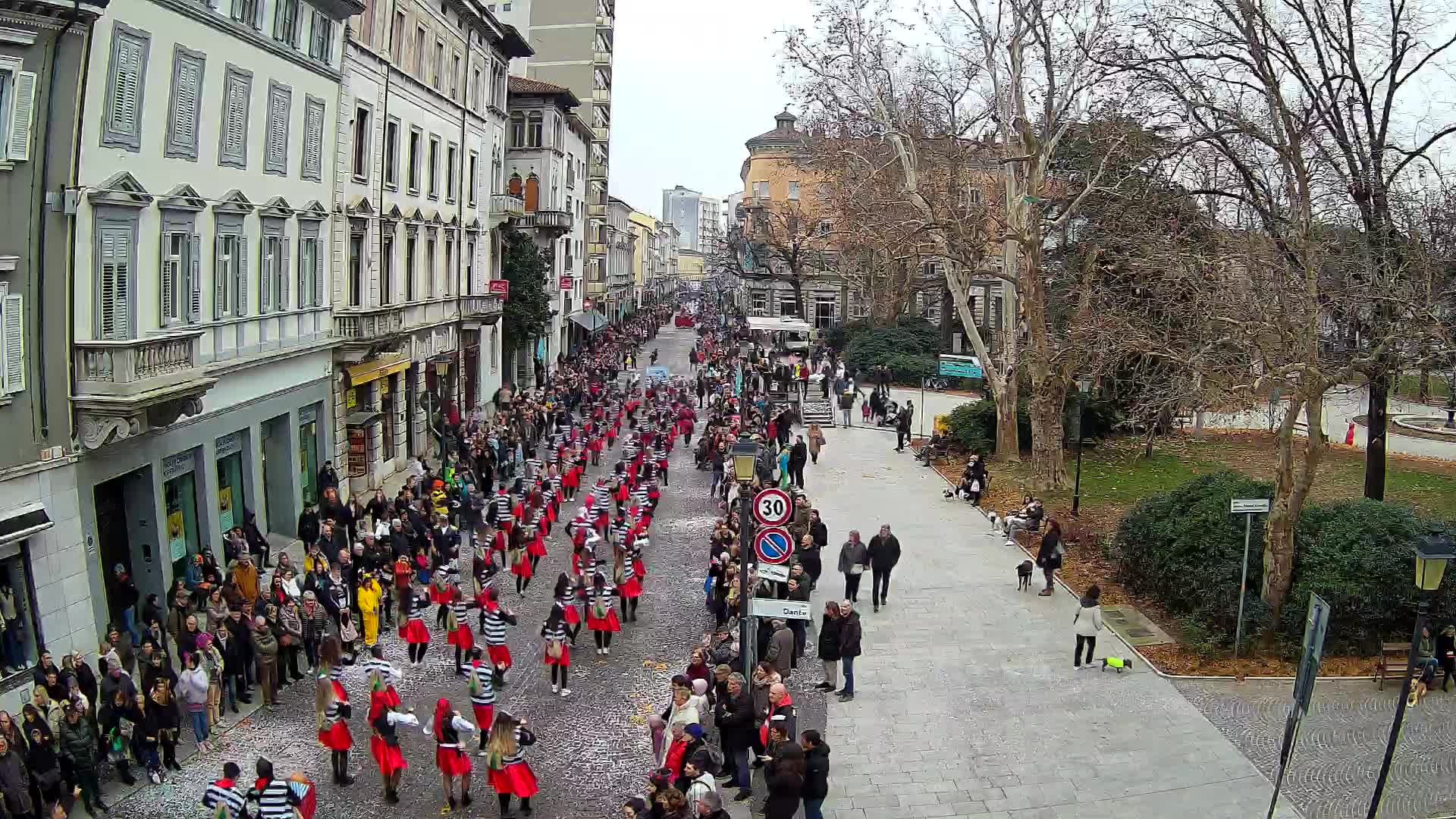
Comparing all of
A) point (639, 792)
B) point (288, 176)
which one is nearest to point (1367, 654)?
point (639, 792)

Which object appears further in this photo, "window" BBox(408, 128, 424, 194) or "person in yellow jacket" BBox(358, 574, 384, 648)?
"window" BBox(408, 128, 424, 194)

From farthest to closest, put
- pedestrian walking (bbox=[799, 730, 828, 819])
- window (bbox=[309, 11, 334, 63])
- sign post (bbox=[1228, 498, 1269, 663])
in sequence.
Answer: window (bbox=[309, 11, 334, 63]), sign post (bbox=[1228, 498, 1269, 663]), pedestrian walking (bbox=[799, 730, 828, 819])

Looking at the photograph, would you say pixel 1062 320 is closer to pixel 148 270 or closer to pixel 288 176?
pixel 288 176

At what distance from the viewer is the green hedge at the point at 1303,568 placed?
16406mm

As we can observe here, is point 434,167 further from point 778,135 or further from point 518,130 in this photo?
point 778,135

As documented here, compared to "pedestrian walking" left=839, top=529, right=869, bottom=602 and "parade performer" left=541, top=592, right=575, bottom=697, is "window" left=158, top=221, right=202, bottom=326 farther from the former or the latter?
"pedestrian walking" left=839, top=529, right=869, bottom=602

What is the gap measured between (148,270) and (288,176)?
20.8 ft

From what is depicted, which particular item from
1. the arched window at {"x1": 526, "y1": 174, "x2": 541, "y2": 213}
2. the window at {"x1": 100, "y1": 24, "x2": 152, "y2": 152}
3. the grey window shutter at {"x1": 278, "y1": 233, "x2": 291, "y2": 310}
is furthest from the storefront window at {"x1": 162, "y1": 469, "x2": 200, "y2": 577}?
the arched window at {"x1": 526, "y1": 174, "x2": 541, "y2": 213}

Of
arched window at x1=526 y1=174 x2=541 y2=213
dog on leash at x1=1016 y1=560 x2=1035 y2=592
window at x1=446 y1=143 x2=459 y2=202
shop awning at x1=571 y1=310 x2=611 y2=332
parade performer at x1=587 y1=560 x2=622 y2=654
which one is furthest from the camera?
shop awning at x1=571 y1=310 x2=611 y2=332

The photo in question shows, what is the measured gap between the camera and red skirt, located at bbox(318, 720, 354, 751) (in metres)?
12.4

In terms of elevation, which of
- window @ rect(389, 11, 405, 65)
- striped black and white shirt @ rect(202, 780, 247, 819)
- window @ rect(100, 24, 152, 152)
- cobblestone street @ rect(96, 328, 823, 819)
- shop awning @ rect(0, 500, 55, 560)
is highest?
window @ rect(389, 11, 405, 65)

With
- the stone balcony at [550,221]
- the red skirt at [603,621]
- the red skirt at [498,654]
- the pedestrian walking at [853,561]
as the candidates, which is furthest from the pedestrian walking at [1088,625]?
the stone balcony at [550,221]

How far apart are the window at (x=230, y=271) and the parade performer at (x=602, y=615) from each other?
8813 mm

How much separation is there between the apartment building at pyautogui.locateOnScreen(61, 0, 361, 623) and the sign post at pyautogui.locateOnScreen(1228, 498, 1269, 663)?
14961mm
